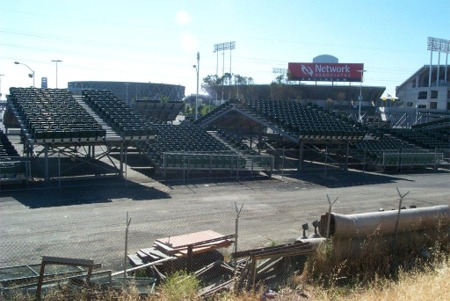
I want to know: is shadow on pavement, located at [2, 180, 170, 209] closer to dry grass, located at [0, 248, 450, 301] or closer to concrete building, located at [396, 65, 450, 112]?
dry grass, located at [0, 248, 450, 301]

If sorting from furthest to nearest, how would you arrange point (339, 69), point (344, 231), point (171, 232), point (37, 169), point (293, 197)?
point (339, 69)
point (37, 169)
point (293, 197)
point (171, 232)
point (344, 231)

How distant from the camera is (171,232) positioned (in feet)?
49.1

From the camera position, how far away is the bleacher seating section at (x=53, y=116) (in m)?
22.4

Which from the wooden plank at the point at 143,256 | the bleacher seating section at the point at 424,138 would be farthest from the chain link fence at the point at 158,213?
the bleacher seating section at the point at 424,138

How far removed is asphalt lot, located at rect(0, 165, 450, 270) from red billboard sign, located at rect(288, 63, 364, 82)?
196ft

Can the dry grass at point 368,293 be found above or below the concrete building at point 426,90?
below

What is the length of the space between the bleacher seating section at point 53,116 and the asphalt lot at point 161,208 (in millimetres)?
2341

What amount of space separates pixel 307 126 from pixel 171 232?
63.4ft

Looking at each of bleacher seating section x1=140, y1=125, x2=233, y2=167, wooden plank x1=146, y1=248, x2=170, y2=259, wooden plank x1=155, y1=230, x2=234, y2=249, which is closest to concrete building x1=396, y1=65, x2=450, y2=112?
bleacher seating section x1=140, y1=125, x2=233, y2=167

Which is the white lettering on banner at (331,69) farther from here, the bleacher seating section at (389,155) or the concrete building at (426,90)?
the bleacher seating section at (389,155)

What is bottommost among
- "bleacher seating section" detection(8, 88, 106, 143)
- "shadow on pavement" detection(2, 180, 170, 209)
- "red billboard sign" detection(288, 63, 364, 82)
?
"shadow on pavement" detection(2, 180, 170, 209)

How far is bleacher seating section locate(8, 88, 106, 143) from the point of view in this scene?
22438mm

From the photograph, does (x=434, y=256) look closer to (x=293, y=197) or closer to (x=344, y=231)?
(x=344, y=231)

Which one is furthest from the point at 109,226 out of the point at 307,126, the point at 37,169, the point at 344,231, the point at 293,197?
the point at 307,126
